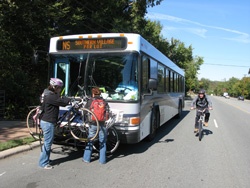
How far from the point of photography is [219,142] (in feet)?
32.9

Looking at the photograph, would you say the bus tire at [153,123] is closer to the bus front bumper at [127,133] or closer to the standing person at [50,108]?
the bus front bumper at [127,133]

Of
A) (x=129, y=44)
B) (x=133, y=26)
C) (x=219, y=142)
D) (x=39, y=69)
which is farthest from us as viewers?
(x=133, y=26)

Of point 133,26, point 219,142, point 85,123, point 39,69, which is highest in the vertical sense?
point 133,26

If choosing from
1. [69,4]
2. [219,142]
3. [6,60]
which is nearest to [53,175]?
[219,142]

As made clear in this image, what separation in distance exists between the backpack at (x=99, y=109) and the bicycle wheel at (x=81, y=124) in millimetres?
117

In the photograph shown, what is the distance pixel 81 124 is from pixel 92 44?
6.87 feet

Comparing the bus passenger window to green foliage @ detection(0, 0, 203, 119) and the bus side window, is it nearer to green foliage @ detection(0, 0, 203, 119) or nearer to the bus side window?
the bus side window

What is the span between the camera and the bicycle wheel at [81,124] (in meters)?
6.65

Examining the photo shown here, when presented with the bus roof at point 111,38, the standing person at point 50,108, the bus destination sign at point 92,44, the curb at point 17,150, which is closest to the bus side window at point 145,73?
the bus roof at point 111,38

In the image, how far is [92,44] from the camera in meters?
7.64

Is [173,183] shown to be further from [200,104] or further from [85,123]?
[200,104]

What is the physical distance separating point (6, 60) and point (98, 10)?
754 centimetres

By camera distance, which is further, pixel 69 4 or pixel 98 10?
pixel 98 10

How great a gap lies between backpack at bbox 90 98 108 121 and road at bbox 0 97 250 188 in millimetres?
1068
